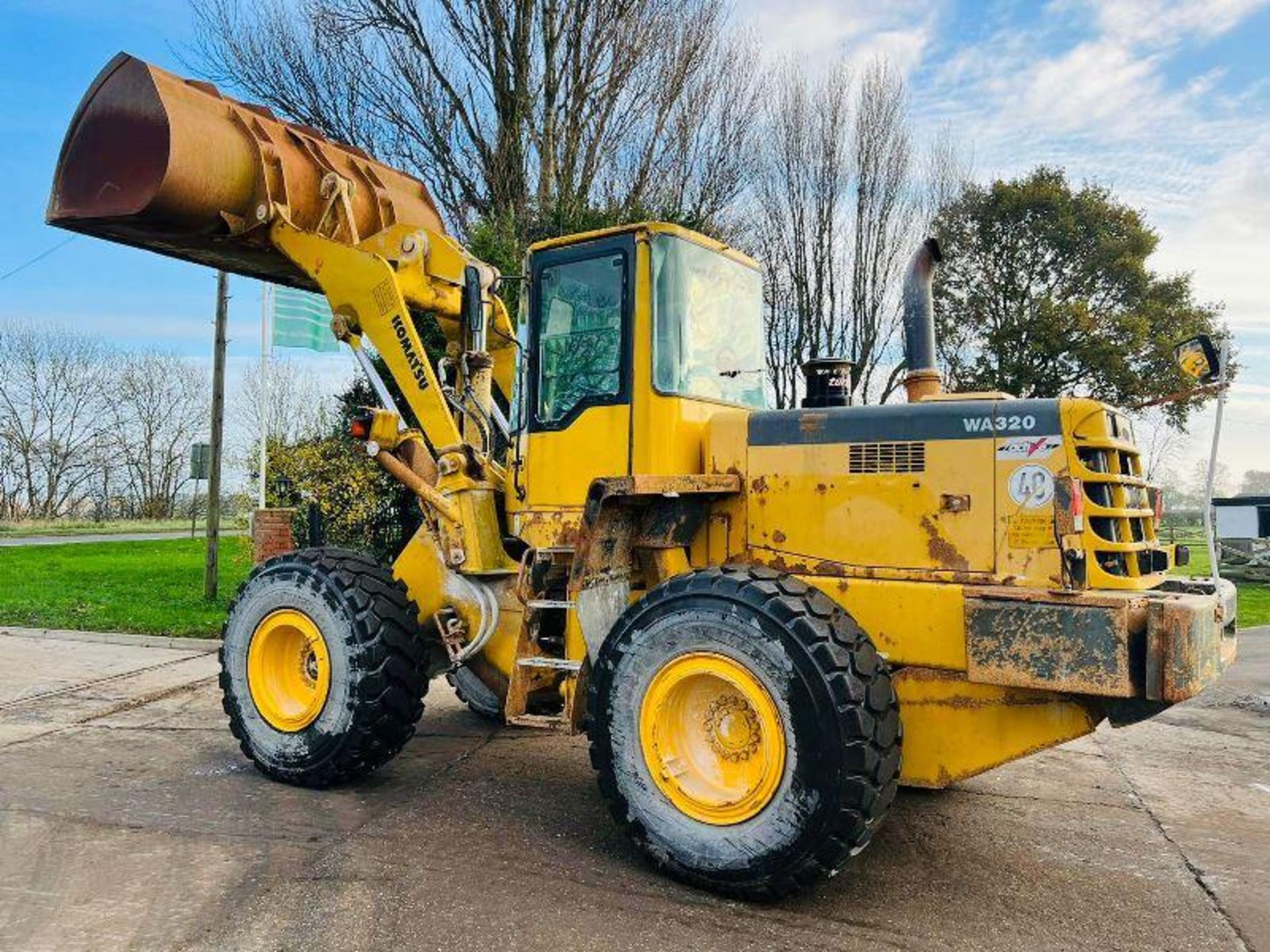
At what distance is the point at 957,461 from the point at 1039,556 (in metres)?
0.49

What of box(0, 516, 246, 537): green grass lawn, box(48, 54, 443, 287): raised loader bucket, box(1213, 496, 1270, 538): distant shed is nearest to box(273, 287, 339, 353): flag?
box(48, 54, 443, 287): raised loader bucket

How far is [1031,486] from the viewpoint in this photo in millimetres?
3799

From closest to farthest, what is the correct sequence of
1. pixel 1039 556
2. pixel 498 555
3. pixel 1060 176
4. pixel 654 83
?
pixel 1039 556, pixel 498 555, pixel 654 83, pixel 1060 176

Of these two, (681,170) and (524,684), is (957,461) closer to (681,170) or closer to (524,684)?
(524,684)

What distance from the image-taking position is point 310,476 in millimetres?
12047

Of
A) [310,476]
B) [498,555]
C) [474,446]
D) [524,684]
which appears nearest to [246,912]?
[524,684]

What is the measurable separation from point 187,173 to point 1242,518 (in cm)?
1446

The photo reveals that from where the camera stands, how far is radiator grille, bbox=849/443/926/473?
13.2ft

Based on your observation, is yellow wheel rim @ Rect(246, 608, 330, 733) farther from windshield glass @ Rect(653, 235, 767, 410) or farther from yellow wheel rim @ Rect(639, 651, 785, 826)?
windshield glass @ Rect(653, 235, 767, 410)

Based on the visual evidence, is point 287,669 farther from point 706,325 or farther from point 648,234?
point 648,234

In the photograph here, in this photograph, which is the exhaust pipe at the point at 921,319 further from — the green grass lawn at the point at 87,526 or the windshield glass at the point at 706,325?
the green grass lawn at the point at 87,526

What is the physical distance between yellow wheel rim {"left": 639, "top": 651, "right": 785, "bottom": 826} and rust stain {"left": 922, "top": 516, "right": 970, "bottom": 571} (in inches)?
37.4

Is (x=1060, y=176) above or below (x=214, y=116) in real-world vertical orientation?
above

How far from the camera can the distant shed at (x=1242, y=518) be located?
45.2ft
